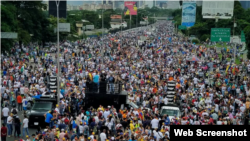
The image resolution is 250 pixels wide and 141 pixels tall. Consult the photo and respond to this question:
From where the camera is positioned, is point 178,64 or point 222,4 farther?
point 222,4

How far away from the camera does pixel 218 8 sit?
55.7 m

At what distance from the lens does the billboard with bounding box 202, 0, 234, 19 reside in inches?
2175

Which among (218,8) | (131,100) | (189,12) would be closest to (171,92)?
(131,100)

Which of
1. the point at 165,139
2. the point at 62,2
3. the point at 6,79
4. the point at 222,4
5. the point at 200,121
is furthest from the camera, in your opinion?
the point at 222,4

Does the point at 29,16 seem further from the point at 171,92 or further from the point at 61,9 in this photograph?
the point at 171,92

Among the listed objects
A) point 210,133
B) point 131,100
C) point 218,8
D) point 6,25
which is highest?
point 218,8

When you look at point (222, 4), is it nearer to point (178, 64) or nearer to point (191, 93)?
point (178, 64)

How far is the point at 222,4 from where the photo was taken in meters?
55.2

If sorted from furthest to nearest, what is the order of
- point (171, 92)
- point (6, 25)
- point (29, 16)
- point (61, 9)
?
point (29, 16)
point (6, 25)
point (61, 9)
point (171, 92)

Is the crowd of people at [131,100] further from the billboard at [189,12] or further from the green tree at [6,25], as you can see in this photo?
the billboard at [189,12]

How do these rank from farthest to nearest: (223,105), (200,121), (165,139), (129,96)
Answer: (129,96)
(223,105)
(200,121)
(165,139)

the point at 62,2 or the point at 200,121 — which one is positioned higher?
the point at 62,2

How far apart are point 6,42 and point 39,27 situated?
1658 cm

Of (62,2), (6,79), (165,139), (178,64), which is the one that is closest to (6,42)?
(62,2)
